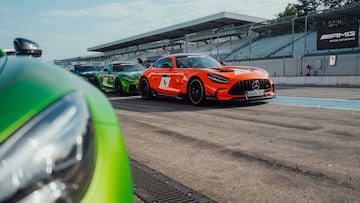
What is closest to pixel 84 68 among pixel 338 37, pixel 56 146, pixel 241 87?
pixel 241 87

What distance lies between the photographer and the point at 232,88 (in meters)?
7.58

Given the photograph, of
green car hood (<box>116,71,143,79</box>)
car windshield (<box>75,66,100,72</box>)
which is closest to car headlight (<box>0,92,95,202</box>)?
green car hood (<box>116,71,143,79</box>)

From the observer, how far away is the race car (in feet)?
39.5

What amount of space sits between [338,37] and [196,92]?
42.4 ft

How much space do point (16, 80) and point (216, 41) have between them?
3059 cm

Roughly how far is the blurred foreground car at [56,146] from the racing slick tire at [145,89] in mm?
8978

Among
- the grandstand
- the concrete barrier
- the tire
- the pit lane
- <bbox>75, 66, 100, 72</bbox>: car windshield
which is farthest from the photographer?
<bbox>75, 66, 100, 72</bbox>: car windshield

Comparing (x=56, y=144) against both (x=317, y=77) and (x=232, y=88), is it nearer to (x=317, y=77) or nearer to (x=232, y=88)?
(x=232, y=88)

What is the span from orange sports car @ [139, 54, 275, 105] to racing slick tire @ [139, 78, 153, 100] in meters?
0.66

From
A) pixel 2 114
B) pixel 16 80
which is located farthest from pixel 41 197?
pixel 16 80

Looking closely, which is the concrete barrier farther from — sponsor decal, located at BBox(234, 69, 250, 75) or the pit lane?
the pit lane

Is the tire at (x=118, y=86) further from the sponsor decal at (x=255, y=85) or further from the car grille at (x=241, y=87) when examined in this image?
the sponsor decal at (x=255, y=85)

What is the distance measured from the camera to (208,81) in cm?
783

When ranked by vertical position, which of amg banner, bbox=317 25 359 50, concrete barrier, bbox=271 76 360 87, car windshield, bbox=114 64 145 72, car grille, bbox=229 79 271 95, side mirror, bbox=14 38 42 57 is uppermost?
amg banner, bbox=317 25 359 50
